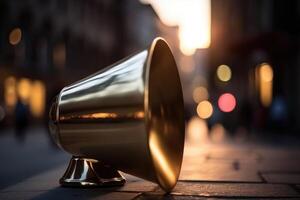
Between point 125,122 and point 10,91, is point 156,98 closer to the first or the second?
point 125,122

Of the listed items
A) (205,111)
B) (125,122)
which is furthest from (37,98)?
(205,111)

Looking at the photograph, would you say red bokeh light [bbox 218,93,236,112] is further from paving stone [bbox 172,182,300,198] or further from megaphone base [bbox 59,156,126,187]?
megaphone base [bbox 59,156,126,187]

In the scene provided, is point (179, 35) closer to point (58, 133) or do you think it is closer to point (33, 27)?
point (33, 27)

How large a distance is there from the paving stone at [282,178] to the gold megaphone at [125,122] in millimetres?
1374

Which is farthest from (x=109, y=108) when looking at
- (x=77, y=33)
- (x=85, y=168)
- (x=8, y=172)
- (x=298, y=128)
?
(x=77, y=33)

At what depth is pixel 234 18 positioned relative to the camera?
43250 mm

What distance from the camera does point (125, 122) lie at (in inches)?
187

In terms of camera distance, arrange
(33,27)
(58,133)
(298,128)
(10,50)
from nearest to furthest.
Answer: (58,133) < (298,128) < (10,50) < (33,27)

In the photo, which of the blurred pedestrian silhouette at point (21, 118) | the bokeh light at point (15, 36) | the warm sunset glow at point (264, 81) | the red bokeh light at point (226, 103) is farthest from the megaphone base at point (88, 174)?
the bokeh light at point (15, 36)

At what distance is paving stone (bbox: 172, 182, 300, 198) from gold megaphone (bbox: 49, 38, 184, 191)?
27 centimetres

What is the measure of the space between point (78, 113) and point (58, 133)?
328 mm

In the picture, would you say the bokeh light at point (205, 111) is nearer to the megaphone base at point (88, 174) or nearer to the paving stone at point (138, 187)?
the paving stone at point (138, 187)

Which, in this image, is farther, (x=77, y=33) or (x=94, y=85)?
(x=77, y=33)

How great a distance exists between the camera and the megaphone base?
5613 mm
